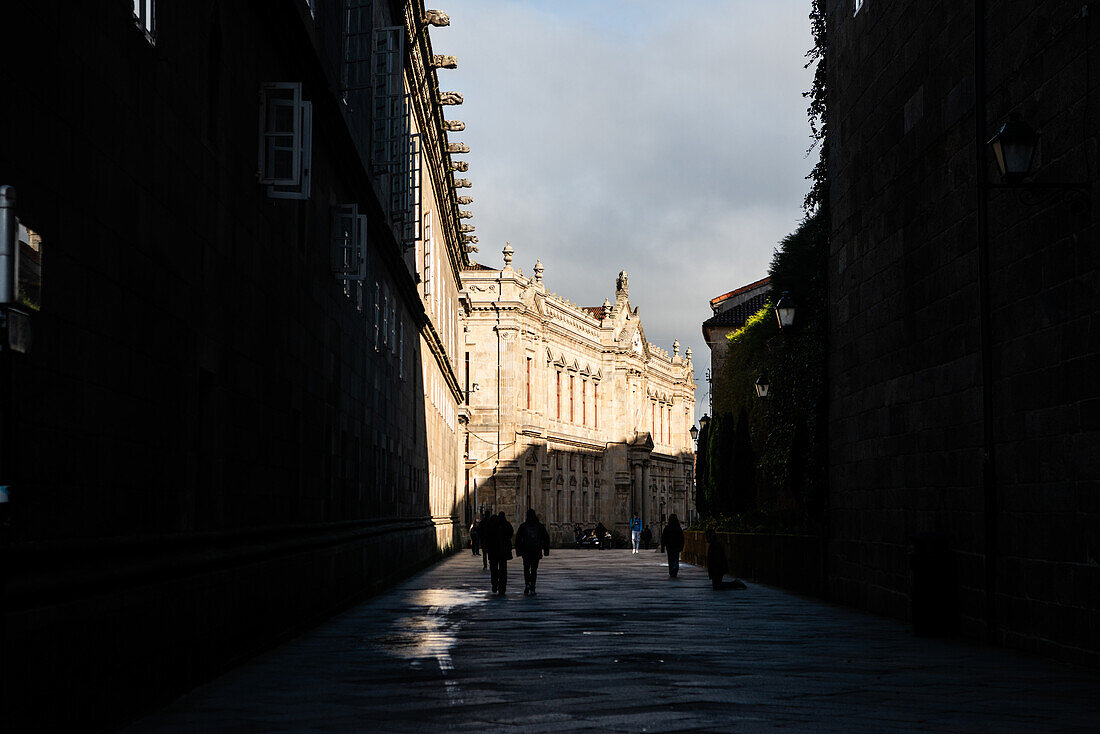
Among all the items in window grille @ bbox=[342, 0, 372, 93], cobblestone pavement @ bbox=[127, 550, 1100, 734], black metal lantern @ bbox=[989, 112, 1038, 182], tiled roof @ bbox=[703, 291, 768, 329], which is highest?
tiled roof @ bbox=[703, 291, 768, 329]

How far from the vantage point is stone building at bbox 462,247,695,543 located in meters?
71.3

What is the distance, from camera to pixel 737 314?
234 feet

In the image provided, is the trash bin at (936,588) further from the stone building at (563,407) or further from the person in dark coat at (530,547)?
the stone building at (563,407)

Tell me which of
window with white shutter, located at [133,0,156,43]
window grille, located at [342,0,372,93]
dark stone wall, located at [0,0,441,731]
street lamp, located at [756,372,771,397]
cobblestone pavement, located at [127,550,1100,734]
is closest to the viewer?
dark stone wall, located at [0,0,441,731]

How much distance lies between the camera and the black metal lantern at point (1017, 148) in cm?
1285

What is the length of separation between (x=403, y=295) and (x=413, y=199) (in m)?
2.78

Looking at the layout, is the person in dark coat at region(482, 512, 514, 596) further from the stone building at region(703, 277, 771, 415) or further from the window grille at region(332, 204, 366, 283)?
the stone building at region(703, 277, 771, 415)

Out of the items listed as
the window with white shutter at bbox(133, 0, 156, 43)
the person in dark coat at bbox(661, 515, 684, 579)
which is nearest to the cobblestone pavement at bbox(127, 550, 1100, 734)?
the window with white shutter at bbox(133, 0, 156, 43)

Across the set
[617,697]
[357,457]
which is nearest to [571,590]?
[357,457]

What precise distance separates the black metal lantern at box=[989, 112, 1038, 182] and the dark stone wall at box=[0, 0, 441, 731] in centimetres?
730

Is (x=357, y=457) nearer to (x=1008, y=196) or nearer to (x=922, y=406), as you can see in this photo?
(x=922, y=406)

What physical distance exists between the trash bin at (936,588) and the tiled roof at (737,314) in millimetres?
54125

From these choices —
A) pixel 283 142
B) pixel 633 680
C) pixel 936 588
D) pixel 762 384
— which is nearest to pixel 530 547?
pixel 762 384

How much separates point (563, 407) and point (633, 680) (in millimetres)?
68110
